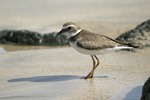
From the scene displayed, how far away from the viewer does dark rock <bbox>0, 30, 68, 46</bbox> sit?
33.0 ft

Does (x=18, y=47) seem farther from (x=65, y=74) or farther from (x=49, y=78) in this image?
(x=49, y=78)

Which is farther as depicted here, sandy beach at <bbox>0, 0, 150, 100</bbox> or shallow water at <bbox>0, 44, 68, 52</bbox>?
shallow water at <bbox>0, 44, 68, 52</bbox>

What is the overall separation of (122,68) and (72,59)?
4.83 feet

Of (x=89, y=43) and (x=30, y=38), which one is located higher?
(x=30, y=38)

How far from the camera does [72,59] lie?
6.59 meters

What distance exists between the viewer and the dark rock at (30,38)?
33.0ft

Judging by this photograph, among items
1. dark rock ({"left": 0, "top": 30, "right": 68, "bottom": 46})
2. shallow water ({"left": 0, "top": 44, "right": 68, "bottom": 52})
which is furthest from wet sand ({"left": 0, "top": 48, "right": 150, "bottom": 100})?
dark rock ({"left": 0, "top": 30, "right": 68, "bottom": 46})

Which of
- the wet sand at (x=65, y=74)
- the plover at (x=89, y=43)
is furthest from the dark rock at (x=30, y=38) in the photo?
the plover at (x=89, y=43)

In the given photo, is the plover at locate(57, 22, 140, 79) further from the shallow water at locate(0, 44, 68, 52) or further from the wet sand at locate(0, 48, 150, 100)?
the shallow water at locate(0, 44, 68, 52)

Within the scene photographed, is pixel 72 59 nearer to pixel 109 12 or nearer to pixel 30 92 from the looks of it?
pixel 30 92

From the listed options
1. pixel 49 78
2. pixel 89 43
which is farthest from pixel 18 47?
pixel 89 43

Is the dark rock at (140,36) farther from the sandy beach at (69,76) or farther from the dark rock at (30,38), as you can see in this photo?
the dark rock at (30,38)

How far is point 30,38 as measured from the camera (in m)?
10.2

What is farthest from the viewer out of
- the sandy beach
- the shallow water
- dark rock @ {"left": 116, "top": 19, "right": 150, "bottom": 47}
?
the shallow water
